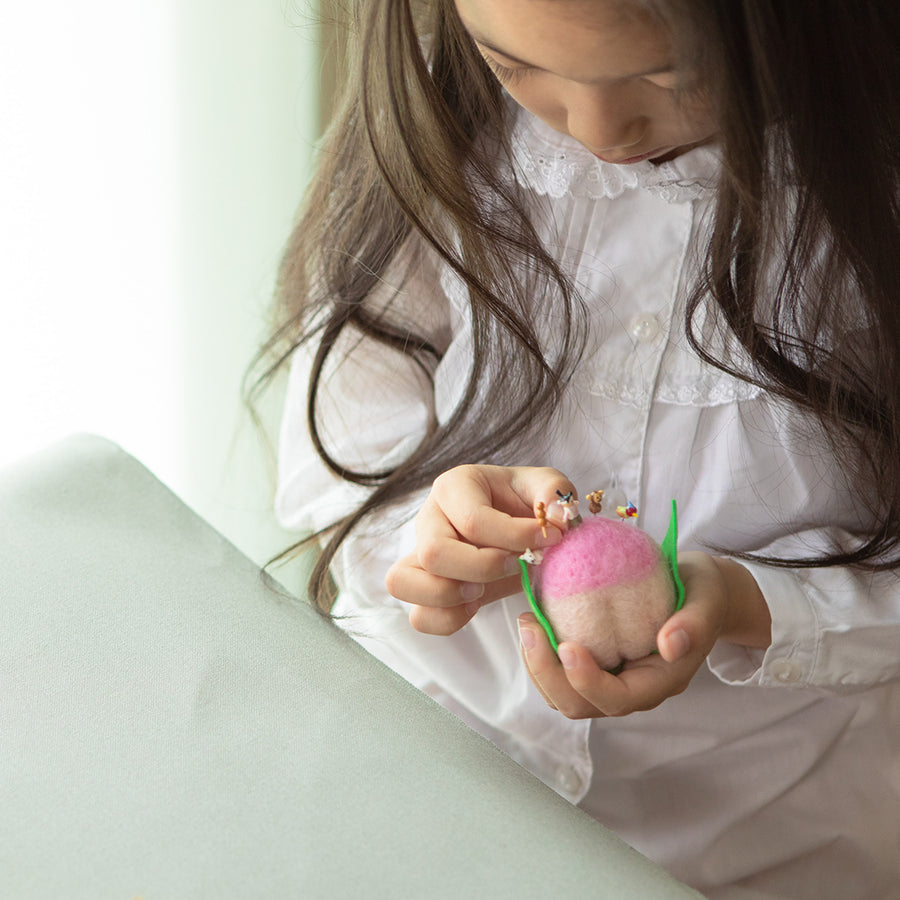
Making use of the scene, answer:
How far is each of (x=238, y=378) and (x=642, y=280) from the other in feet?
2.39

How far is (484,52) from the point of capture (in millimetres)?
531

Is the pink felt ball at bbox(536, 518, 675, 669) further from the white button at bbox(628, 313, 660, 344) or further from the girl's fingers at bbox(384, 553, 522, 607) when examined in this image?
the white button at bbox(628, 313, 660, 344)

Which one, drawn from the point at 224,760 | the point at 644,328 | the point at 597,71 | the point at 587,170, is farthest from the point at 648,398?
the point at 224,760

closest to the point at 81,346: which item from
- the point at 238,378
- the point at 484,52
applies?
the point at 238,378

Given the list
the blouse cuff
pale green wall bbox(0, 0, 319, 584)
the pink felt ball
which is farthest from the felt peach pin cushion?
pale green wall bbox(0, 0, 319, 584)

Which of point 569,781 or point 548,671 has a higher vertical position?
point 548,671

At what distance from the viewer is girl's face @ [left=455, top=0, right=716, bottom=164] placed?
454 millimetres

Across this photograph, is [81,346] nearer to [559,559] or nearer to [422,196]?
[422,196]

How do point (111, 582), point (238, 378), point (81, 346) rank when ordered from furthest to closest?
point (238, 378) < point (81, 346) < point (111, 582)

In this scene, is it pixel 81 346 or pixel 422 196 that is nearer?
pixel 422 196

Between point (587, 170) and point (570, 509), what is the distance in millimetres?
246

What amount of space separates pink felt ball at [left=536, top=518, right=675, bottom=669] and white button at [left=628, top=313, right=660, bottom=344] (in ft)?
0.57

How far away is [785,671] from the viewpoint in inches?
24.9

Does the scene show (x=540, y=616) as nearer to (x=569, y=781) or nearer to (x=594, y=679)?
(x=594, y=679)
